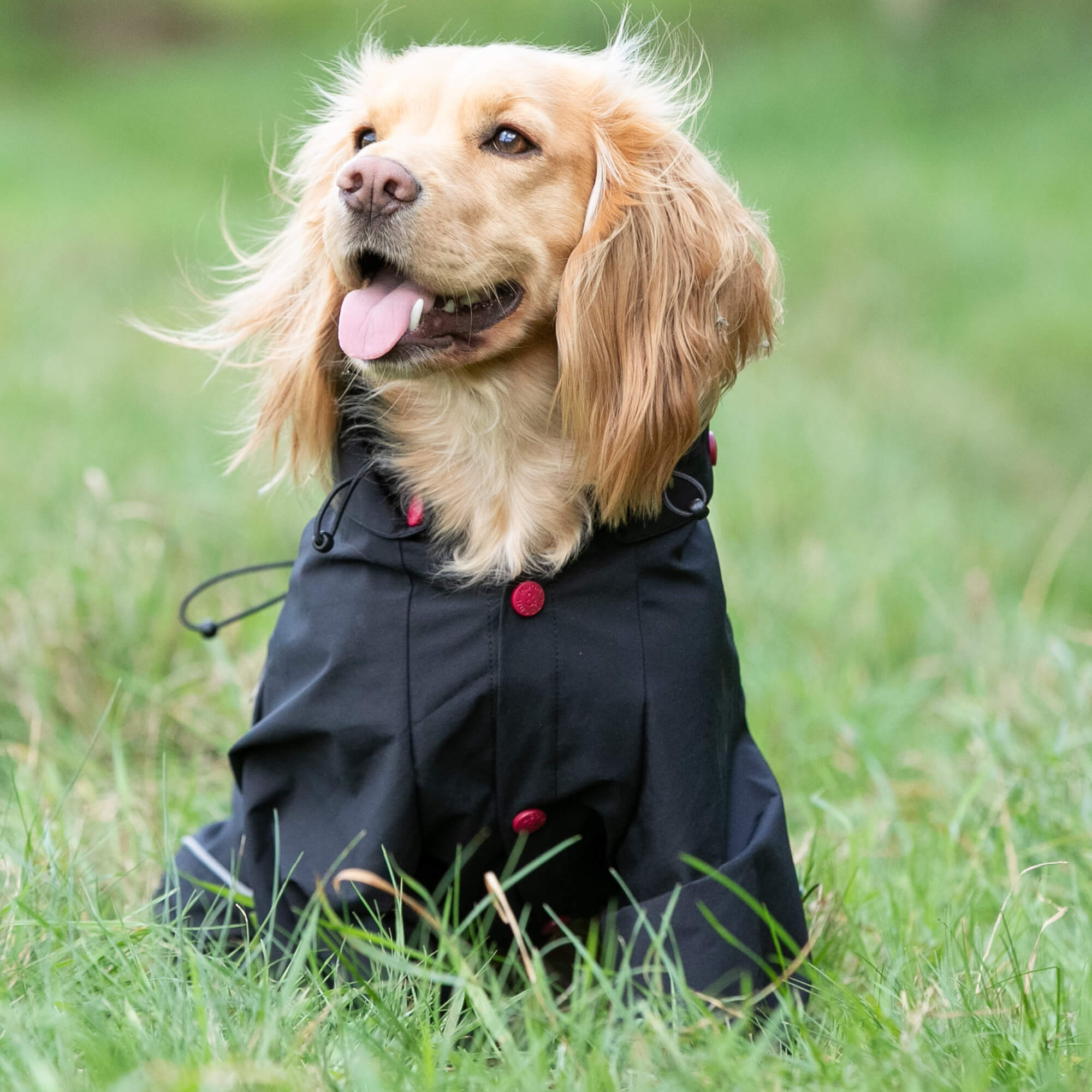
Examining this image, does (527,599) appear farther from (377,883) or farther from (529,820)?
(377,883)

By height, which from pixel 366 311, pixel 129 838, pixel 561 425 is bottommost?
pixel 129 838

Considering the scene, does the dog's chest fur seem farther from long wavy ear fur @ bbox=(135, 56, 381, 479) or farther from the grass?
the grass

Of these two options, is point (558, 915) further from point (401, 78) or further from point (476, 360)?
point (401, 78)

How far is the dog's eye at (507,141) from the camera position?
238 cm

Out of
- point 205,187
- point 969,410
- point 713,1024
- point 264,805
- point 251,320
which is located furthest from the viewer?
point 205,187

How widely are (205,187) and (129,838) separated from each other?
10383 millimetres

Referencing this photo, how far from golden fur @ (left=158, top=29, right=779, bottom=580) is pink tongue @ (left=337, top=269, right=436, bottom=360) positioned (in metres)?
0.03

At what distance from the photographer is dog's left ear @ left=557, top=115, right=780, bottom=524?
2334 mm

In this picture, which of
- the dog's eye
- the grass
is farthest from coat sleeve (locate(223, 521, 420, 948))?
the dog's eye

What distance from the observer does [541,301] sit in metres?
2.40

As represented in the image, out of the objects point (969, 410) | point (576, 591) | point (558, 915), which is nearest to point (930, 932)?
point (558, 915)

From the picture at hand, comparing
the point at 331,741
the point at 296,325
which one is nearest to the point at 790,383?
the point at 296,325

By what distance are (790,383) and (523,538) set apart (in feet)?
16.0

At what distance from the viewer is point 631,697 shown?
7.43 feet
